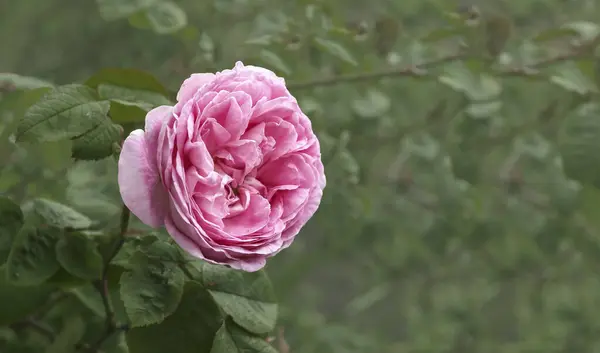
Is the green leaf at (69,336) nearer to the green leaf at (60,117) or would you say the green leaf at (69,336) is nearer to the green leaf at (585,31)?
the green leaf at (60,117)

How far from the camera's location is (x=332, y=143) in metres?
0.64

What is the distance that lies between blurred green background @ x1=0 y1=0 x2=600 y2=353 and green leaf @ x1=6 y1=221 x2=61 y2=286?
3.0 inches

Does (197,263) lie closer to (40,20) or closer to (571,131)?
(571,131)

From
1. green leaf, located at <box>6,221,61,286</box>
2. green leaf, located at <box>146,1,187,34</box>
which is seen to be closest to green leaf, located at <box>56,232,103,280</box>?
green leaf, located at <box>6,221,61,286</box>

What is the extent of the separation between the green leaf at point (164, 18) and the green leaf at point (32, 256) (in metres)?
0.23

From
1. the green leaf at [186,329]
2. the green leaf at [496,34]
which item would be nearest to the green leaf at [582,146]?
the green leaf at [496,34]

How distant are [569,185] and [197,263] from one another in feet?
1.77

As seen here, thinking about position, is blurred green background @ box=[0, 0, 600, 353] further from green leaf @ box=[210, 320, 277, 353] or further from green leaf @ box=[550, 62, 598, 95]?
green leaf @ box=[210, 320, 277, 353]

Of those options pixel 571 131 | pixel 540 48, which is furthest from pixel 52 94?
pixel 540 48

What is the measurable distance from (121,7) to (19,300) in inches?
10.6

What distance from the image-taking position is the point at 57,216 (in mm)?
436

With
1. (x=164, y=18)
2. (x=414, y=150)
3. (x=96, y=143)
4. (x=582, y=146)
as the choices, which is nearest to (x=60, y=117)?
(x=96, y=143)

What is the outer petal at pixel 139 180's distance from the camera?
33cm

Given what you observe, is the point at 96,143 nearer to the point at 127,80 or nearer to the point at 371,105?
the point at 127,80
